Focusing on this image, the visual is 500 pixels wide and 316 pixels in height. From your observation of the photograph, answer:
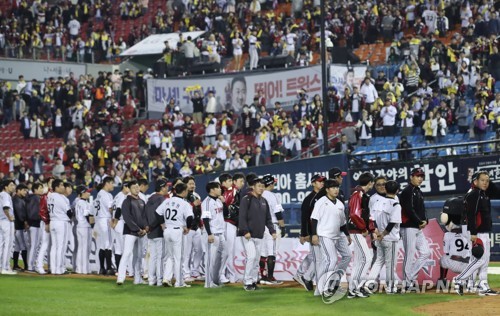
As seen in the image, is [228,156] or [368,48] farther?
[368,48]

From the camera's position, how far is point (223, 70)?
41.6 metres

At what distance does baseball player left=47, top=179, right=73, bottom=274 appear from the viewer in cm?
2241

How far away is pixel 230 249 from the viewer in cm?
1972

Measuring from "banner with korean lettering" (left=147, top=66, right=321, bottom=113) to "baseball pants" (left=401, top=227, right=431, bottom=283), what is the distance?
19.6 m

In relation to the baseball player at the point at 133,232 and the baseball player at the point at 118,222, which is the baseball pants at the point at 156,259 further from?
the baseball player at the point at 118,222

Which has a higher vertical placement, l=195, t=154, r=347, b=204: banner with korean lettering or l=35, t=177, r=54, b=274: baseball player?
l=195, t=154, r=347, b=204: banner with korean lettering

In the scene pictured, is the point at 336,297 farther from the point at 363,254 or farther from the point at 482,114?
the point at 482,114

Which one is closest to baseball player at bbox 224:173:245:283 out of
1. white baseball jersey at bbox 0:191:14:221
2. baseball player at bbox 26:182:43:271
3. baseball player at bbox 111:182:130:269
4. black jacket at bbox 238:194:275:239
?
black jacket at bbox 238:194:275:239

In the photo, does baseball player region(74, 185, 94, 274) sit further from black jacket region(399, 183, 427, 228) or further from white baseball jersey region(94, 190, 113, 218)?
black jacket region(399, 183, 427, 228)

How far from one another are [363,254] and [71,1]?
38.8 meters

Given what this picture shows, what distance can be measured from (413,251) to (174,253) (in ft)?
14.0

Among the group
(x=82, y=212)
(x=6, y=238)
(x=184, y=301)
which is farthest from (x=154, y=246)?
(x=6, y=238)

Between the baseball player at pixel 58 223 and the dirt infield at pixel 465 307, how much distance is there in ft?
29.3

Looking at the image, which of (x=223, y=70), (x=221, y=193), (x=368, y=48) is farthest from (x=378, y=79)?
(x=221, y=193)
